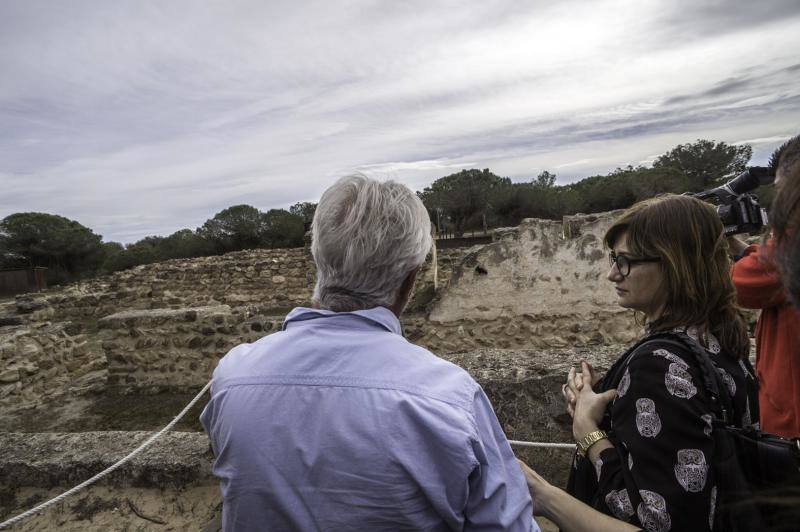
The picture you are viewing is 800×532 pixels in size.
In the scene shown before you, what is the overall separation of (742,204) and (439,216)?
24556mm

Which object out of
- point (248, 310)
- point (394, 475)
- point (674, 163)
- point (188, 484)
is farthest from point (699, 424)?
point (674, 163)

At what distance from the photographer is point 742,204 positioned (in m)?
1.68

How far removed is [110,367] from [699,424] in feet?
21.9

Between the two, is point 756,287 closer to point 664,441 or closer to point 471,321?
point 664,441

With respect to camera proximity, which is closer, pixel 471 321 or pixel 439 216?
pixel 471 321

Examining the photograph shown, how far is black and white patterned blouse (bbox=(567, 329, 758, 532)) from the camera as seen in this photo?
1031mm

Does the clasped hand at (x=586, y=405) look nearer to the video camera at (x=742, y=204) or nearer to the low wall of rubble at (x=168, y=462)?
the video camera at (x=742, y=204)

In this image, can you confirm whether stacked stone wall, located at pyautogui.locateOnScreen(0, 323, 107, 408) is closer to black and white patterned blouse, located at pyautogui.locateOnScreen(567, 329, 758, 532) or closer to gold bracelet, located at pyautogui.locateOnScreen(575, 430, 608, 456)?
gold bracelet, located at pyautogui.locateOnScreen(575, 430, 608, 456)

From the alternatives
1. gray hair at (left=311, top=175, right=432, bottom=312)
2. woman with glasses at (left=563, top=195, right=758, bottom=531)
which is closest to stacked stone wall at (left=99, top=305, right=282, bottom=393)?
gray hair at (left=311, top=175, right=432, bottom=312)

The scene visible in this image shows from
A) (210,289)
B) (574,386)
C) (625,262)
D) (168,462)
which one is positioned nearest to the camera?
(625,262)

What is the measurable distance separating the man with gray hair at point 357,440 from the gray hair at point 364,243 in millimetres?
85

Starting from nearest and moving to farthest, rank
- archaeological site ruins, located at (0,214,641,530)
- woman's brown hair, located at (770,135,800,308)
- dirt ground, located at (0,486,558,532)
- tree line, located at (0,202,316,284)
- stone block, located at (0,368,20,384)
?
woman's brown hair, located at (770,135,800,308) → dirt ground, located at (0,486,558,532) → archaeological site ruins, located at (0,214,641,530) → stone block, located at (0,368,20,384) → tree line, located at (0,202,316,284)

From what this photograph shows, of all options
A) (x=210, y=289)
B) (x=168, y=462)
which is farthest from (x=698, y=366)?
(x=210, y=289)

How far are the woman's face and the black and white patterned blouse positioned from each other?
0.48 ft
